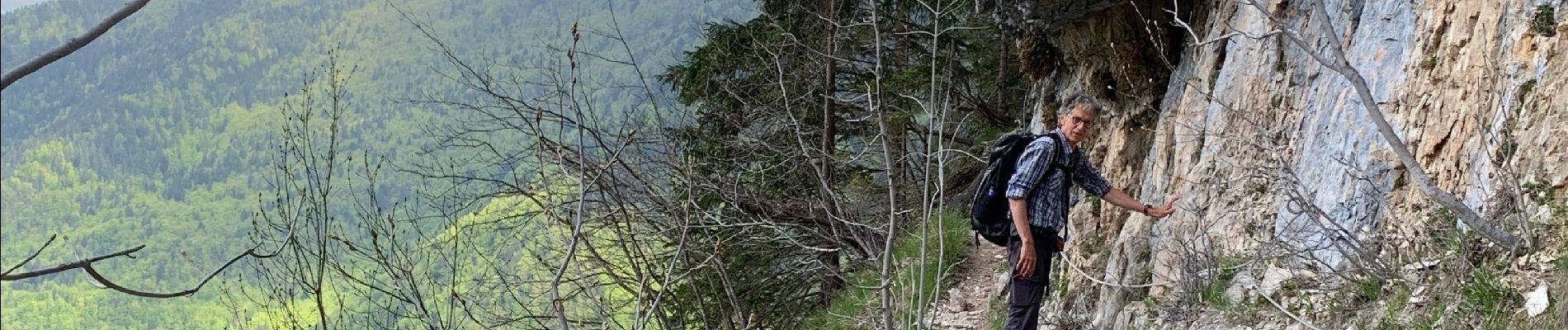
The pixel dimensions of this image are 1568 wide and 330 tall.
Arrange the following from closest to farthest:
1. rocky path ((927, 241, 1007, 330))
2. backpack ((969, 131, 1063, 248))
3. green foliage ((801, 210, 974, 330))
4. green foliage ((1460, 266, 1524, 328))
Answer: green foliage ((1460, 266, 1524, 328))
backpack ((969, 131, 1063, 248))
rocky path ((927, 241, 1007, 330))
green foliage ((801, 210, 974, 330))

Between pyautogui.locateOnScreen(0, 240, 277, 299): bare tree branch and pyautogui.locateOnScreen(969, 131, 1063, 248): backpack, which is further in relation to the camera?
pyautogui.locateOnScreen(969, 131, 1063, 248): backpack

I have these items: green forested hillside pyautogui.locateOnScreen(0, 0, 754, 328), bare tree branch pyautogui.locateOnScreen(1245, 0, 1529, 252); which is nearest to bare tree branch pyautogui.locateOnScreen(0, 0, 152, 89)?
bare tree branch pyautogui.locateOnScreen(1245, 0, 1529, 252)

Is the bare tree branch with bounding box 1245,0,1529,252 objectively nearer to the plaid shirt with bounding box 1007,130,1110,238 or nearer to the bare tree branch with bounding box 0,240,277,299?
the plaid shirt with bounding box 1007,130,1110,238

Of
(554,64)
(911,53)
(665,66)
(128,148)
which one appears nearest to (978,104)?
(911,53)

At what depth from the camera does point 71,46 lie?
142 cm

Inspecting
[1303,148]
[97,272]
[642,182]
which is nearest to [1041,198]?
[1303,148]

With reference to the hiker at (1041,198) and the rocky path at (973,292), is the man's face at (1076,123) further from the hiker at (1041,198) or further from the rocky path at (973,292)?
the rocky path at (973,292)

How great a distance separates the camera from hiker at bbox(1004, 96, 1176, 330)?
4.76 meters

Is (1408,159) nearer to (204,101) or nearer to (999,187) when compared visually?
(999,187)

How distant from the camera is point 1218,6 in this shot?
7449mm

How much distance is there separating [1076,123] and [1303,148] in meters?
1.85

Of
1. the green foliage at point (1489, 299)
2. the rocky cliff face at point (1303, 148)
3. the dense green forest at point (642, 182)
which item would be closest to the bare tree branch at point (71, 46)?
the dense green forest at point (642, 182)

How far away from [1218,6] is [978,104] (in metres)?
5.90

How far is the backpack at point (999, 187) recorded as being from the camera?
4898 mm
